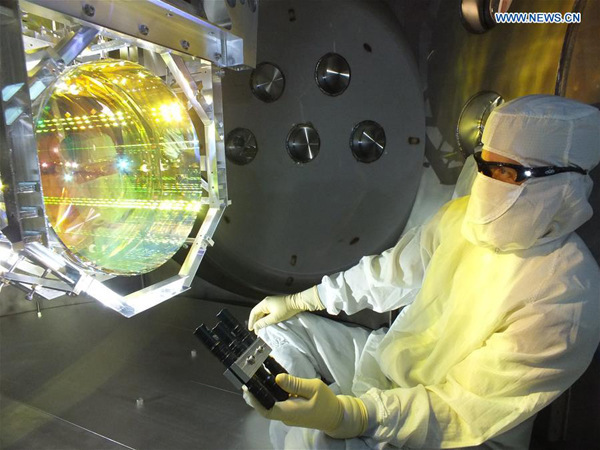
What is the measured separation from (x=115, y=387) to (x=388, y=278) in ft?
2.94

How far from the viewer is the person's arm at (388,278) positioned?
135cm

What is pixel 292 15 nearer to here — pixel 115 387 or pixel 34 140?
pixel 34 140

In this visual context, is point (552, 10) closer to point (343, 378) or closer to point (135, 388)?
point (343, 378)

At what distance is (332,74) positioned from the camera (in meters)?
1.52

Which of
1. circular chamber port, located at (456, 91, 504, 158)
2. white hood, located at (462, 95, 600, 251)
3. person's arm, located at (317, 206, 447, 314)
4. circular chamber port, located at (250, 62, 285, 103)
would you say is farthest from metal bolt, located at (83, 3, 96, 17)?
circular chamber port, located at (456, 91, 504, 158)

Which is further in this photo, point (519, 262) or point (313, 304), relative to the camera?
point (313, 304)

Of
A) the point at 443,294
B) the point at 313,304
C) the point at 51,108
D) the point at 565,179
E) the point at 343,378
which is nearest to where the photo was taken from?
the point at 565,179

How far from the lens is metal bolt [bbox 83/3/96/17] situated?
2.74 ft

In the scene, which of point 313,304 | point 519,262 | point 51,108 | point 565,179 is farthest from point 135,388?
point 565,179

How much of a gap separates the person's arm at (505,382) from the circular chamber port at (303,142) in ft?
2.80

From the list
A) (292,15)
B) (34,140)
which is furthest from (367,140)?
(34,140)

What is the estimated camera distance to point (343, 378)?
1.36 metres

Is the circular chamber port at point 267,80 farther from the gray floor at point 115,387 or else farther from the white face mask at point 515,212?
the gray floor at point 115,387

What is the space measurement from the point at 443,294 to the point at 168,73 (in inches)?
37.8
